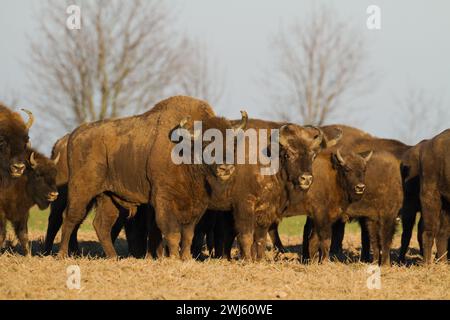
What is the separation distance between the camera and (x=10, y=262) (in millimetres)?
12141

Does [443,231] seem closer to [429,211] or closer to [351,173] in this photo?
[429,211]

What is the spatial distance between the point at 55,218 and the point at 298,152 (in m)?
Result: 4.99

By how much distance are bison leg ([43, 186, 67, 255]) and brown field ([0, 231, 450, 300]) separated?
2839 mm

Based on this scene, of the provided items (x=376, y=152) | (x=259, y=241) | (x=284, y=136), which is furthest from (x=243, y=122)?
(x=376, y=152)

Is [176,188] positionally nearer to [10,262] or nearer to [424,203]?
[10,262]

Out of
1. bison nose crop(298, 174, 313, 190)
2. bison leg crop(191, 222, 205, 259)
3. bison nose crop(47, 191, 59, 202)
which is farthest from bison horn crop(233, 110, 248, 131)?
bison nose crop(47, 191, 59, 202)

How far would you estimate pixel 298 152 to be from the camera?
13922mm

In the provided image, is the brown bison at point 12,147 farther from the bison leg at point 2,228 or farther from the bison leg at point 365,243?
the bison leg at point 365,243

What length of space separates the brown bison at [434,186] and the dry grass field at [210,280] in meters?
1.50

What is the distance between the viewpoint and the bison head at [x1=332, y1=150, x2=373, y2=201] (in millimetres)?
14578

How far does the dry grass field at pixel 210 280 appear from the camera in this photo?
32.1 feet

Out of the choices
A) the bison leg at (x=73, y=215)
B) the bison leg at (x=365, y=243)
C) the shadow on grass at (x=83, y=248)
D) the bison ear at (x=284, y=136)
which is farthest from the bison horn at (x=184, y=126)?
the bison leg at (x=365, y=243)

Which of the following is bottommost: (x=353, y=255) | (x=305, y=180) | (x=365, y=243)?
(x=353, y=255)

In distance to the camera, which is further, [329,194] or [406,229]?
[406,229]
